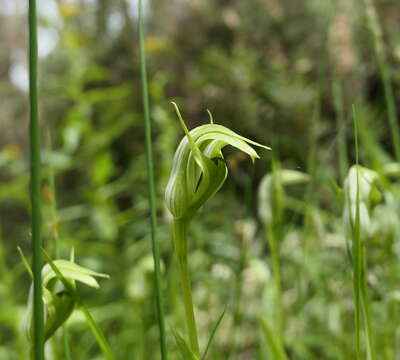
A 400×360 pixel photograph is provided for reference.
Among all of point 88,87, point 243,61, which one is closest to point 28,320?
point 243,61

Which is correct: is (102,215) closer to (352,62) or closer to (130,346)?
(130,346)

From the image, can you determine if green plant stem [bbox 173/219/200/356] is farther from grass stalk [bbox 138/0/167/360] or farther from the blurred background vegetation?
the blurred background vegetation

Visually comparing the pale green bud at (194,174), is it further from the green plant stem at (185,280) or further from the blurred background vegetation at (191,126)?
the blurred background vegetation at (191,126)

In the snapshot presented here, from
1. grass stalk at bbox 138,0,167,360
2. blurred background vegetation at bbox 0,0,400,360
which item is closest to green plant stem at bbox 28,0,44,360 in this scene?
grass stalk at bbox 138,0,167,360

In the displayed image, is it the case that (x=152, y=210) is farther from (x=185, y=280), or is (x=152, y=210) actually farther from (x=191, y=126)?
(x=191, y=126)

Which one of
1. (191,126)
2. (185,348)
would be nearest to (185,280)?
(185,348)
